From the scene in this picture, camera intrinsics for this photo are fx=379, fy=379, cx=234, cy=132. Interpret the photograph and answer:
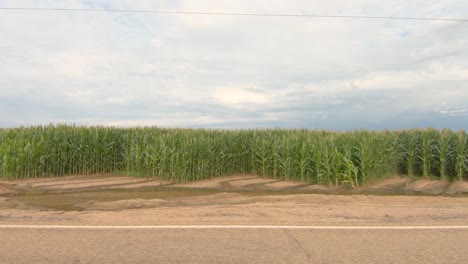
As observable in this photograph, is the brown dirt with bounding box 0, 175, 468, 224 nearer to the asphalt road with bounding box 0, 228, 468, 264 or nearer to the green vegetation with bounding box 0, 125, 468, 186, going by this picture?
the green vegetation with bounding box 0, 125, 468, 186

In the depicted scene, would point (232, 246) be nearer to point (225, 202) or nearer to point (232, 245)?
point (232, 245)

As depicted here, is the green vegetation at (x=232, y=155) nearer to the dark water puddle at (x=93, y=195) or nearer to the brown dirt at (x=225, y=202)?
the brown dirt at (x=225, y=202)

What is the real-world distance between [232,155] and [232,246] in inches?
512

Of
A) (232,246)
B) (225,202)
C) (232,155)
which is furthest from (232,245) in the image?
(232,155)

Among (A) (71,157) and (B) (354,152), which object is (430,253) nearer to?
(B) (354,152)

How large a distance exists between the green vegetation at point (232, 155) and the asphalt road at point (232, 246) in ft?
29.4

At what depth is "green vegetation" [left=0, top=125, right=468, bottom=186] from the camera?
15.9 m

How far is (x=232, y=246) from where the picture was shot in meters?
5.48

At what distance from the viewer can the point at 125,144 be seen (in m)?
19.5

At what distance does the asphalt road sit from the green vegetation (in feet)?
29.4

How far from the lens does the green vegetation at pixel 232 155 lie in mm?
15906

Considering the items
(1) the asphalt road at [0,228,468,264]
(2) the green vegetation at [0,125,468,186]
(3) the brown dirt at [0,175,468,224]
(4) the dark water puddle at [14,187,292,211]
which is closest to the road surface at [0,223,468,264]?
(1) the asphalt road at [0,228,468,264]

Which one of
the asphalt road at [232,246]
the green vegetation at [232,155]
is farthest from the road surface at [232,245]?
the green vegetation at [232,155]

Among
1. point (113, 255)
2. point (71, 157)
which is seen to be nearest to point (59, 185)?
point (71, 157)
